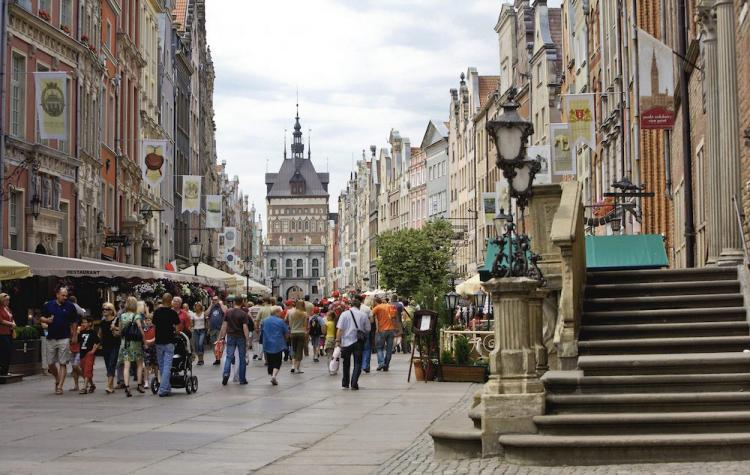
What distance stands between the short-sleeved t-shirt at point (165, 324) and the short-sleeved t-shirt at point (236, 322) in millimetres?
2995

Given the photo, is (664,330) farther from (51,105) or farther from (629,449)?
(51,105)

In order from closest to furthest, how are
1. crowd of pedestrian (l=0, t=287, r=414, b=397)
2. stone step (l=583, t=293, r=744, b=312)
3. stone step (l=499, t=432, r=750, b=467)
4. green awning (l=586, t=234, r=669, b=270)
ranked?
1. stone step (l=499, t=432, r=750, b=467)
2. stone step (l=583, t=293, r=744, b=312)
3. crowd of pedestrian (l=0, t=287, r=414, b=397)
4. green awning (l=586, t=234, r=669, b=270)

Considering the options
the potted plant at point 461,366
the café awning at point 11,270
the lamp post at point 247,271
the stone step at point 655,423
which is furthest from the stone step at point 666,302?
the lamp post at point 247,271

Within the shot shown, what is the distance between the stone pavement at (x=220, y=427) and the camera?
1228 centimetres

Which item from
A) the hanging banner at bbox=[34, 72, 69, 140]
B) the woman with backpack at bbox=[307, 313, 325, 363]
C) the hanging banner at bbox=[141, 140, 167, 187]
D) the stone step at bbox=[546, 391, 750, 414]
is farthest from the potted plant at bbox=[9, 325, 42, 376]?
the stone step at bbox=[546, 391, 750, 414]

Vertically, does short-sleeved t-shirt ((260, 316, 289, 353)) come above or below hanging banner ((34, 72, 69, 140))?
below

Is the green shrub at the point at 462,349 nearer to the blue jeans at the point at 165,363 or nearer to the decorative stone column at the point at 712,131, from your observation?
the blue jeans at the point at 165,363

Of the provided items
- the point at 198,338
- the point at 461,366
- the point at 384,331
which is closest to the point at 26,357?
the point at 198,338

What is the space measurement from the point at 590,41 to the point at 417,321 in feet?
82.5

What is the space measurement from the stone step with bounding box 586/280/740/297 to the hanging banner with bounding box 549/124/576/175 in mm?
19089

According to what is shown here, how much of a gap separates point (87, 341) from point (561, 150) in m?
18.0

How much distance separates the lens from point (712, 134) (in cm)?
1745

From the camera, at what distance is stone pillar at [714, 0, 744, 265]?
16641 mm

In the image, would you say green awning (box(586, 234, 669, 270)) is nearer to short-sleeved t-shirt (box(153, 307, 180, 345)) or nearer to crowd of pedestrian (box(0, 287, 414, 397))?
crowd of pedestrian (box(0, 287, 414, 397))
